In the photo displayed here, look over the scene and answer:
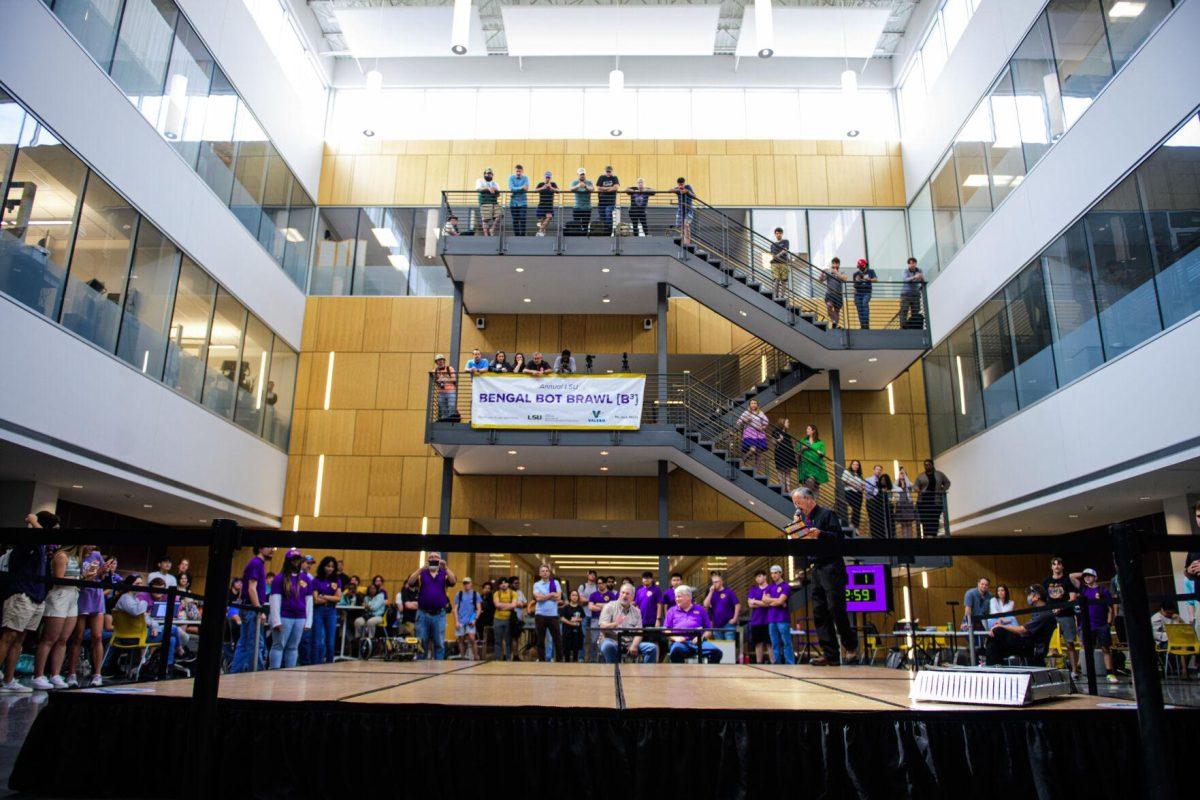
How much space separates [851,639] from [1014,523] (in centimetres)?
1207

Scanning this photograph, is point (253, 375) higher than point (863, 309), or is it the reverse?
point (863, 309)

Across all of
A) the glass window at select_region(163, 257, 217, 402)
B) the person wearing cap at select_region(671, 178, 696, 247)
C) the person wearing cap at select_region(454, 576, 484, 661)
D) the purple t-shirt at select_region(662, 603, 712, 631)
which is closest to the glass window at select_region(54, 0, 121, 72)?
the glass window at select_region(163, 257, 217, 402)

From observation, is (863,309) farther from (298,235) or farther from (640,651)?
(298,235)

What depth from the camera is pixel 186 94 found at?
15250 mm

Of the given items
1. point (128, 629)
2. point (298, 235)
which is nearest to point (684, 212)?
point (298, 235)

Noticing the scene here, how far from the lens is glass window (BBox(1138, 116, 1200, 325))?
10.5 m

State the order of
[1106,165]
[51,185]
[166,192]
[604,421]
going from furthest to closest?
[604,421], [166,192], [1106,165], [51,185]

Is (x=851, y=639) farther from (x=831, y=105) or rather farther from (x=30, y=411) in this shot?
A: (x=831, y=105)

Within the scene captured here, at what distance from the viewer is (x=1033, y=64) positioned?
→ 1454cm

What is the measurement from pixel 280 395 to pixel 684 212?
1085 cm

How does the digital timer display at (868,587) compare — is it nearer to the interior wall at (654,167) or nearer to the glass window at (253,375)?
the interior wall at (654,167)

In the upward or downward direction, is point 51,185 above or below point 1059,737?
above

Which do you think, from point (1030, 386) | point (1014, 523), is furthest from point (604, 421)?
point (1014, 523)

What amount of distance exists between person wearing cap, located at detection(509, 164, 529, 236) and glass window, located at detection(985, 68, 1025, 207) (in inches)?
382
